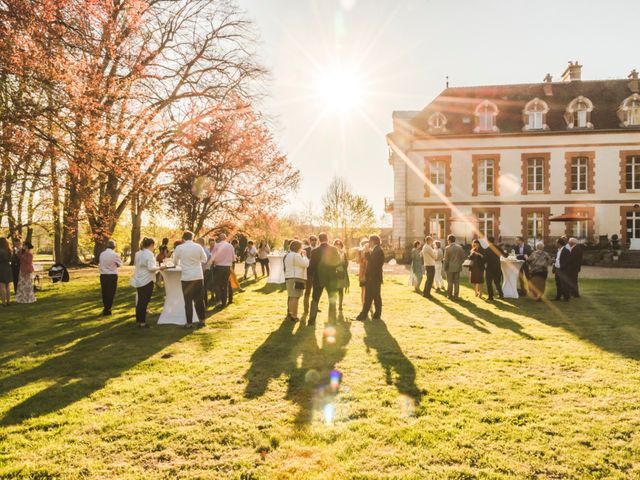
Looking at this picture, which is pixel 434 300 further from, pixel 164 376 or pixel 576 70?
pixel 576 70

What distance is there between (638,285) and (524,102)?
20.8 meters

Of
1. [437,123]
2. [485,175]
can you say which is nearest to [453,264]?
[485,175]

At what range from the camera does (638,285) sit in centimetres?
1698

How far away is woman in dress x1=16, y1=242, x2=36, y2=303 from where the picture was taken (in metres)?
13.2

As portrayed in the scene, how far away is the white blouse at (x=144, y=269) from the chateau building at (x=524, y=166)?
82.3ft

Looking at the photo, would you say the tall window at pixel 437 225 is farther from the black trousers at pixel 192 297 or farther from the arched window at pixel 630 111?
the black trousers at pixel 192 297

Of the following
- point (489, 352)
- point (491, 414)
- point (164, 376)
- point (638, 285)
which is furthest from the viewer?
point (638, 285)

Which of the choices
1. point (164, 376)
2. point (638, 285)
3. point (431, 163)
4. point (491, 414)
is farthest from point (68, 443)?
point (431, 163)

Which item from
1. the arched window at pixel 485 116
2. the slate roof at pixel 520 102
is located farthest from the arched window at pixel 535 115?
the arched window at pixel 485 116

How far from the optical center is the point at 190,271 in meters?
9.22

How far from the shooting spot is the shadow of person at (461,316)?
963 centimetres

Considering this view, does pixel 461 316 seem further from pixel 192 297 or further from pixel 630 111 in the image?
pixel 630 111

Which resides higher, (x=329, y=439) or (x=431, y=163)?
(x=431, y=163)

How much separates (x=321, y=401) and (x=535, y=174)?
1258 inches
